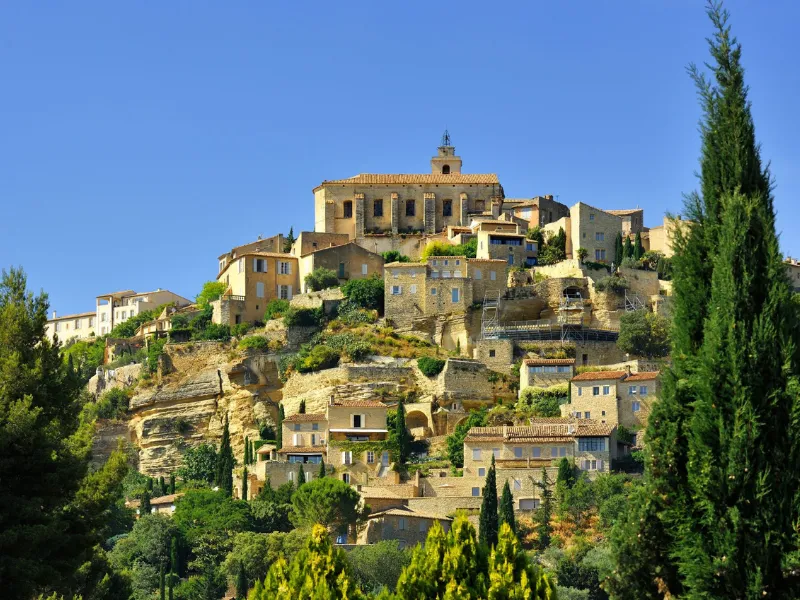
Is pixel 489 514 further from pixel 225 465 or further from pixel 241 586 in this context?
pixel 225 465

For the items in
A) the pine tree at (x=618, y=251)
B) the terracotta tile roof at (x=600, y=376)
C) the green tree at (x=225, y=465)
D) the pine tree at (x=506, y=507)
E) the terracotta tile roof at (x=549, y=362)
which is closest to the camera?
the pine tree at (x=506, y=507)

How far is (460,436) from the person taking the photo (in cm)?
6191

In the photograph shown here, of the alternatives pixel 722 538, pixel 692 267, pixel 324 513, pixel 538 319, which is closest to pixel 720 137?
pixel 692 267

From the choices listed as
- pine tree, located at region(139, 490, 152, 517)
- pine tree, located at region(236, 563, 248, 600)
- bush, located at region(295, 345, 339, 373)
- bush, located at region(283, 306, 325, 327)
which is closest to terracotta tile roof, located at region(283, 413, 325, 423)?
bush, located at region(295, 345, 339, 373)

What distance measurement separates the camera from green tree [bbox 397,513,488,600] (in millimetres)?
21391

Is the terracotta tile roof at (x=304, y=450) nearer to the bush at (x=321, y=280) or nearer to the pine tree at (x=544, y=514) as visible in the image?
the pine tree at (x=544, y=514)

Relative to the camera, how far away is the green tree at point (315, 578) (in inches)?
862

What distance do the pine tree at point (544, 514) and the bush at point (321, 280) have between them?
2336 centimetres

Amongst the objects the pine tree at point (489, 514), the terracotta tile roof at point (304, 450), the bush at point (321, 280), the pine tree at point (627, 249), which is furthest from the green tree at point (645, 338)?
the bush at point (321, 280)

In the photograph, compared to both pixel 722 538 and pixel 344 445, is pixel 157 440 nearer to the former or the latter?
pixel 344 445

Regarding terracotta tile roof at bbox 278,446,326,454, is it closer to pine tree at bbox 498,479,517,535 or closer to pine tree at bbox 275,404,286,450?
pine tree at bbox 275,404,286,450

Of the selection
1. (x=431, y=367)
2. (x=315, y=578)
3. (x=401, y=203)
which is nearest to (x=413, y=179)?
(x=401, y=203)

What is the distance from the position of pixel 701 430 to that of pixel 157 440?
63265mm

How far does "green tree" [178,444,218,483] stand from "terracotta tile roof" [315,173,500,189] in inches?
926
